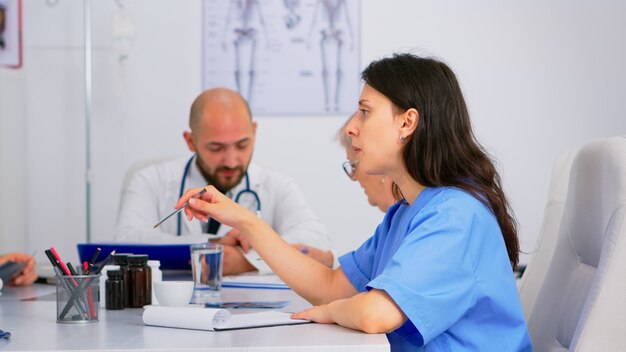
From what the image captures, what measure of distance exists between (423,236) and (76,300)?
0.56 metres

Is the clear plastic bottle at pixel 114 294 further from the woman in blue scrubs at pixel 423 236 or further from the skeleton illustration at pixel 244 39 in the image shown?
the skeleton illustration at pixel 244 39

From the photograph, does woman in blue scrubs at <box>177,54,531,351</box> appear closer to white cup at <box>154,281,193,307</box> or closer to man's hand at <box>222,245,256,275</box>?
white cup at <box>154,281,193,307</box>

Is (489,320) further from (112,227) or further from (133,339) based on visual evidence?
(112,227)

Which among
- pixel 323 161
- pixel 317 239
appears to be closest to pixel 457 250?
pixel 317 239

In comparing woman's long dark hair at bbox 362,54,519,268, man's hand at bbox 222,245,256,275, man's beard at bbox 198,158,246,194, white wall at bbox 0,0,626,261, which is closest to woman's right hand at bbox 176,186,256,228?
woman's long dark hair at bbox 362,54,519,268

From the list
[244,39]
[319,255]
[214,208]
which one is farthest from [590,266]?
[244,39]

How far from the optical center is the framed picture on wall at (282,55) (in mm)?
3910

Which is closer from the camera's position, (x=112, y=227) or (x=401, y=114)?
(x=401, y=114)

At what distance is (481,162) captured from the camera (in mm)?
1396

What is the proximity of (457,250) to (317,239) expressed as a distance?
4.45 ft

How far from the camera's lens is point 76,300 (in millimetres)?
1356

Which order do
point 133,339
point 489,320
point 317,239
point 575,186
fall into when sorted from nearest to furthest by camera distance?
point 133,339 → point 489,320 → point 575,186 → point 317,239

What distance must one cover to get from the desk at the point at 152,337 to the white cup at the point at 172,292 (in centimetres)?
5

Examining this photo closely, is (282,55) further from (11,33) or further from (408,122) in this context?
(408,122)
